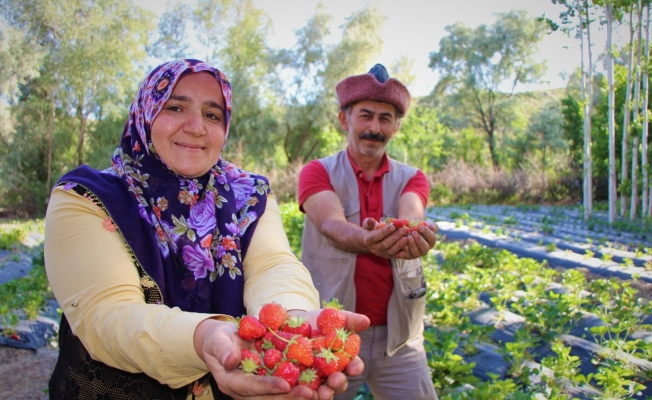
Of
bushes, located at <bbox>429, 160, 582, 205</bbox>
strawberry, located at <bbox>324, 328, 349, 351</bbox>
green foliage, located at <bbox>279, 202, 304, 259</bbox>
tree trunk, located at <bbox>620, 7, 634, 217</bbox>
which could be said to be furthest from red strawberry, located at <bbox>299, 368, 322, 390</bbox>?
bushes, located at <bbox>429, 160, 582, 205</bbox>

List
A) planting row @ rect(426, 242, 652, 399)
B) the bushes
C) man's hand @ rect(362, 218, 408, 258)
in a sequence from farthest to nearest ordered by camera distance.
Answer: the bushes → planting row @ rect(426, 242, 652, 399) → man's hand @ rect(362, 218, 408, 258)

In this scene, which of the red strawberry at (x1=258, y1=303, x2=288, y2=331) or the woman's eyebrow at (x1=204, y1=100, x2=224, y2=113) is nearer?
the red strawberry at (x1=258, y1=303, x2=288, y2=331)

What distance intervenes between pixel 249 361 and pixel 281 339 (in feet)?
0.48

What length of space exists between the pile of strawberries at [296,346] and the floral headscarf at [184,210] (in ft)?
1.05

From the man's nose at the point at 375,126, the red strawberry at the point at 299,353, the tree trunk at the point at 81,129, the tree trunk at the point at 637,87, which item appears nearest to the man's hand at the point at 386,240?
the man's nose at the point at 375,126

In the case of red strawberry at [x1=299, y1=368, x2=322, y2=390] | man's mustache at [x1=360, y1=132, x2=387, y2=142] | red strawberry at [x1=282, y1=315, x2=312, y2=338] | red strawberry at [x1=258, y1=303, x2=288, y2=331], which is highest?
man's mustache at [x1=360, y1=132, x2=387, y2=142]

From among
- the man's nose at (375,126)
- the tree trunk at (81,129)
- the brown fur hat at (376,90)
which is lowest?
the man's nose at (375,126)

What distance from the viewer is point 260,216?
5.82 ft

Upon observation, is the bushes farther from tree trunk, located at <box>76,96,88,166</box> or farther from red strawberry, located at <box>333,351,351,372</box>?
tree trunk, located at <box>76,96,88,166</box>

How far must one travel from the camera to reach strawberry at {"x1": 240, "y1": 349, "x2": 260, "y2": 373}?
115 centimetres

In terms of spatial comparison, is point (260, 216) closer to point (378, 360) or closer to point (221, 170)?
point (221, 170)

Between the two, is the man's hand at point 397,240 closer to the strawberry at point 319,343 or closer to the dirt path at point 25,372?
the strawberry at point 319,343

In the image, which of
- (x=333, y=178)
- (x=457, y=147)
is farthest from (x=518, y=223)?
(x=457, y=147)

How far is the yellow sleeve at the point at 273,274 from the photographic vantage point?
5.07 ft
